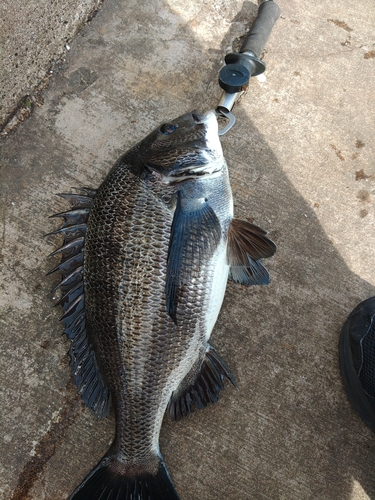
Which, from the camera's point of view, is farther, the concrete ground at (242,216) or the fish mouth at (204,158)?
the concrete ground at (242,216)

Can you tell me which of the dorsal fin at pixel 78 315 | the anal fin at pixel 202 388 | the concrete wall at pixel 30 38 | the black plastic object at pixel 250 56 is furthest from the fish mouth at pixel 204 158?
the concrete wall at pixel 30 38

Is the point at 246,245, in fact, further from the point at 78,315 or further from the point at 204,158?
the point at 78,315

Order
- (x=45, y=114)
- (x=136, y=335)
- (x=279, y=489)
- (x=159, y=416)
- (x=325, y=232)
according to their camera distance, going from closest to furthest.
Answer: (x=136, y=335) < (x=159, y=416) < (x=279, y=489) < (x=325, y=232) < (x=45, y=114)

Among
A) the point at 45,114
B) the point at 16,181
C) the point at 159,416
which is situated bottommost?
the point at 159,416

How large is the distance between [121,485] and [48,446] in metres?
0.60

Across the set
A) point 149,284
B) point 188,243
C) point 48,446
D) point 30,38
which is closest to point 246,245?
point 188,243

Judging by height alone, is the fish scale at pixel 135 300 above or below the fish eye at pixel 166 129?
below

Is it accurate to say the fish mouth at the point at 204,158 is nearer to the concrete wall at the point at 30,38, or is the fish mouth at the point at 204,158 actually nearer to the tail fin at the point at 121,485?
the concrete wall at the point at 30,38

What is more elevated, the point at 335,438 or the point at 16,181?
the point at 16,181

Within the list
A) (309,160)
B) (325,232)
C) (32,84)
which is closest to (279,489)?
(325,232)

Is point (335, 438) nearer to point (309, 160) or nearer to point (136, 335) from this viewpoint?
point (136, 335)

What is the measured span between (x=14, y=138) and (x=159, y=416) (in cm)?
220

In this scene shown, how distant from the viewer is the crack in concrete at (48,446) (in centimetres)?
267

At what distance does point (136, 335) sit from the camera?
229cm
